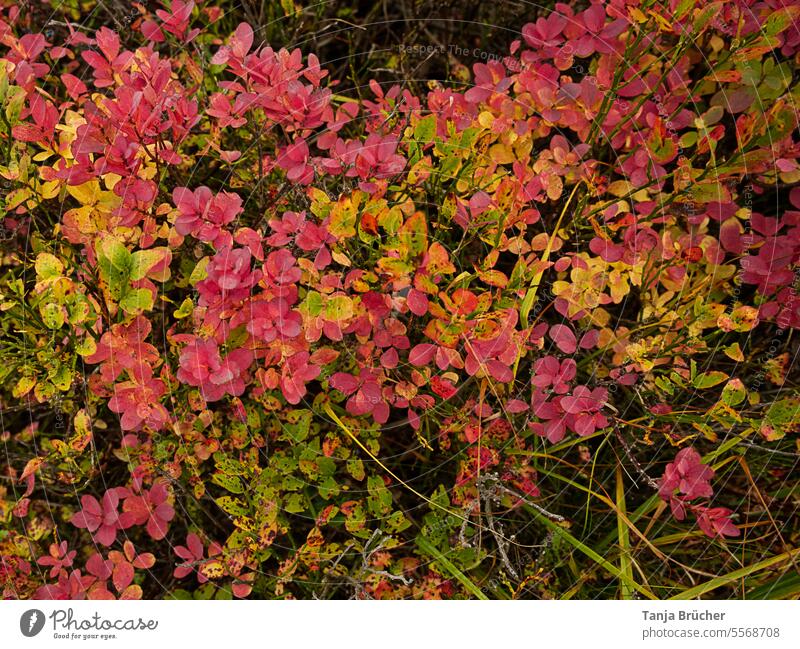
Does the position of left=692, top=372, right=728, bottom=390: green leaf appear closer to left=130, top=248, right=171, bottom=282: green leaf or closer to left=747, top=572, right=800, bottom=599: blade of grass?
left=747, top=572, right=800, bottom=599: blade of grass

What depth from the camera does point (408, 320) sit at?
1544mm

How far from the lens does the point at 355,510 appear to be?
1496 mm

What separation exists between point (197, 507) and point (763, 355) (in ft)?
4.87

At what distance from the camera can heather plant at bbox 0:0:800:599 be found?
136 cm

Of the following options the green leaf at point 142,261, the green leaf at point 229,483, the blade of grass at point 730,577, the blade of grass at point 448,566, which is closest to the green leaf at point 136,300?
the green leaf at point 142,261

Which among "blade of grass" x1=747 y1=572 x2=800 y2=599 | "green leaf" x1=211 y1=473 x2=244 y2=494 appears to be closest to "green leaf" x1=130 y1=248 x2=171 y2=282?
"green leaf" x1=211 y1=473 x2=244 y2=494

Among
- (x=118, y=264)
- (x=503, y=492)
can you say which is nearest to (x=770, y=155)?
(x=503, y=492)

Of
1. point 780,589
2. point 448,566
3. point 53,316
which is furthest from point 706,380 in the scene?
point 53,316

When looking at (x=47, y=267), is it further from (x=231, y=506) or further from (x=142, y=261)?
(x=231, y=506)

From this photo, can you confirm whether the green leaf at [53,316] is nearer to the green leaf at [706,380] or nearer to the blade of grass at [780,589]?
the green leaf at [706,380]

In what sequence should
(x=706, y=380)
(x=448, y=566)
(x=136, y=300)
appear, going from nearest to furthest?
→ (x=136, y=300) → (x=706, y=380) → (x=448, y=566)

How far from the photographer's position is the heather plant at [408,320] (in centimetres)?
136
